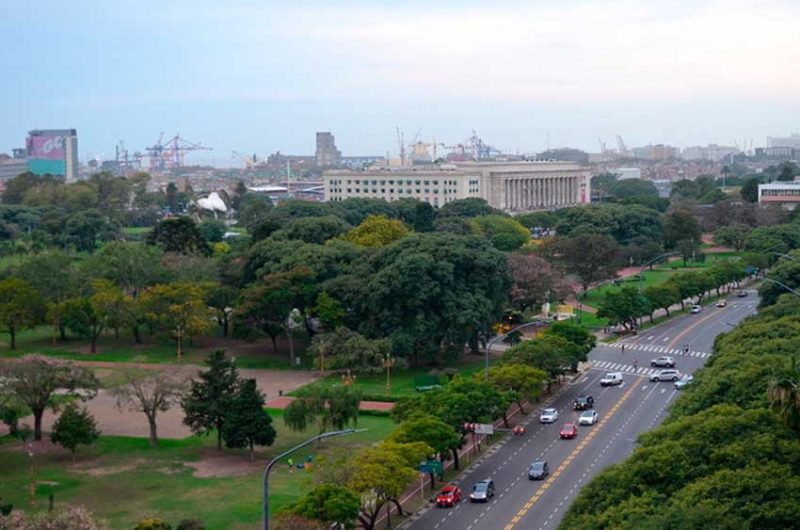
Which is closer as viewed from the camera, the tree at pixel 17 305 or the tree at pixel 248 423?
the tree at pixel 248 423

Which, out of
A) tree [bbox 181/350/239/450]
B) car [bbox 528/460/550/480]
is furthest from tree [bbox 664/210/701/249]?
tree [bbox 181/350/239/450]

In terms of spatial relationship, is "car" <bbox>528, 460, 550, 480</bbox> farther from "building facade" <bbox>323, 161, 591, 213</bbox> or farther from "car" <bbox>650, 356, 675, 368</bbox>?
"building facade" <bbox>323, 161, 591, 213</bbox>

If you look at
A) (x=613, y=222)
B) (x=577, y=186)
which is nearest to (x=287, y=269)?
(x=613, y=222)

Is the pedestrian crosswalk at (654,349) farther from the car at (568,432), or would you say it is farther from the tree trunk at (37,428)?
the tree trunk at (37,428)

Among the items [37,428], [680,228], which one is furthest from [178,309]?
[680,228]

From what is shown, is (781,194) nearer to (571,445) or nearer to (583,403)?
(583,403)

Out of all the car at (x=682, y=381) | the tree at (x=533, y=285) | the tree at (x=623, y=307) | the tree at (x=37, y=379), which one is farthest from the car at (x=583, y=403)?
the tree at (x=37, y=379)

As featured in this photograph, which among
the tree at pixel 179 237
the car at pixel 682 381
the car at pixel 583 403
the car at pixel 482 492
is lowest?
the car at pixel 482 492

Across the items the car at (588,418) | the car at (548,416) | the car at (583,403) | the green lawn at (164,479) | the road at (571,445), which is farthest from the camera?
the car at (583,403)
